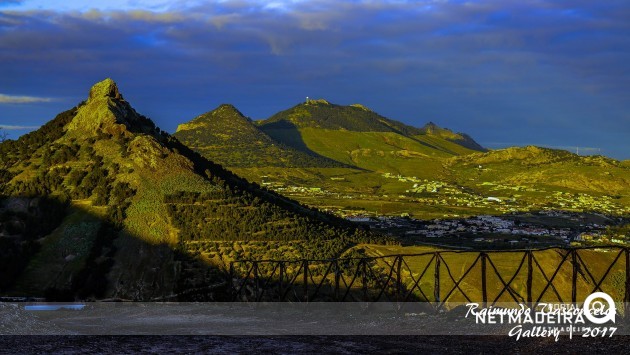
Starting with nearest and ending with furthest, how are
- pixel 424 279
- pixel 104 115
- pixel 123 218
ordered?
pixel 123 218 < pixel 424 279 < pixel 104 115

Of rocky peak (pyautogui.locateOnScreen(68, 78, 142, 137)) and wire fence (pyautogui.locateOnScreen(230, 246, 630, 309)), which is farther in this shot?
rocky peak (pyautogui.locateOnScreen(68, 78, 142, 137))

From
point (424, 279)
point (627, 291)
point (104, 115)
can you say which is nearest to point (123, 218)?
point (104, 115)

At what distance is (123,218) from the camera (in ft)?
266

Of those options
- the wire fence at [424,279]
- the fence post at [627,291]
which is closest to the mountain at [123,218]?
the wire fence at [424,279]

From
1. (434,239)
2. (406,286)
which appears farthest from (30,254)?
(434,239)

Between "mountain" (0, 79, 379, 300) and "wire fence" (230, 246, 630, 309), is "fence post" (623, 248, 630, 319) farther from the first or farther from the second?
"mountain" (0, 79, 379, 300)

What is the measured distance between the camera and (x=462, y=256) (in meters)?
104

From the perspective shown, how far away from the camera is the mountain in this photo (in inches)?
2908

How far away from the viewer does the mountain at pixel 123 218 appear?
73.9m

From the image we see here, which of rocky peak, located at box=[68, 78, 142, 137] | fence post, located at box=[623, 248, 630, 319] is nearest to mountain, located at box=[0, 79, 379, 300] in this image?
rocky peak, located at box=[68, 78, 142, 137]

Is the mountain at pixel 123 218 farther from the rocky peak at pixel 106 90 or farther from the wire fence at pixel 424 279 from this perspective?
the wire fence at pixel 424 279

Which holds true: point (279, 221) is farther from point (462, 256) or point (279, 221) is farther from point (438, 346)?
point (438, 346)

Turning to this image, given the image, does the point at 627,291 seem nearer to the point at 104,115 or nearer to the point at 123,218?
the point at 123,218

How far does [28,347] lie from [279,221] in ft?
192
